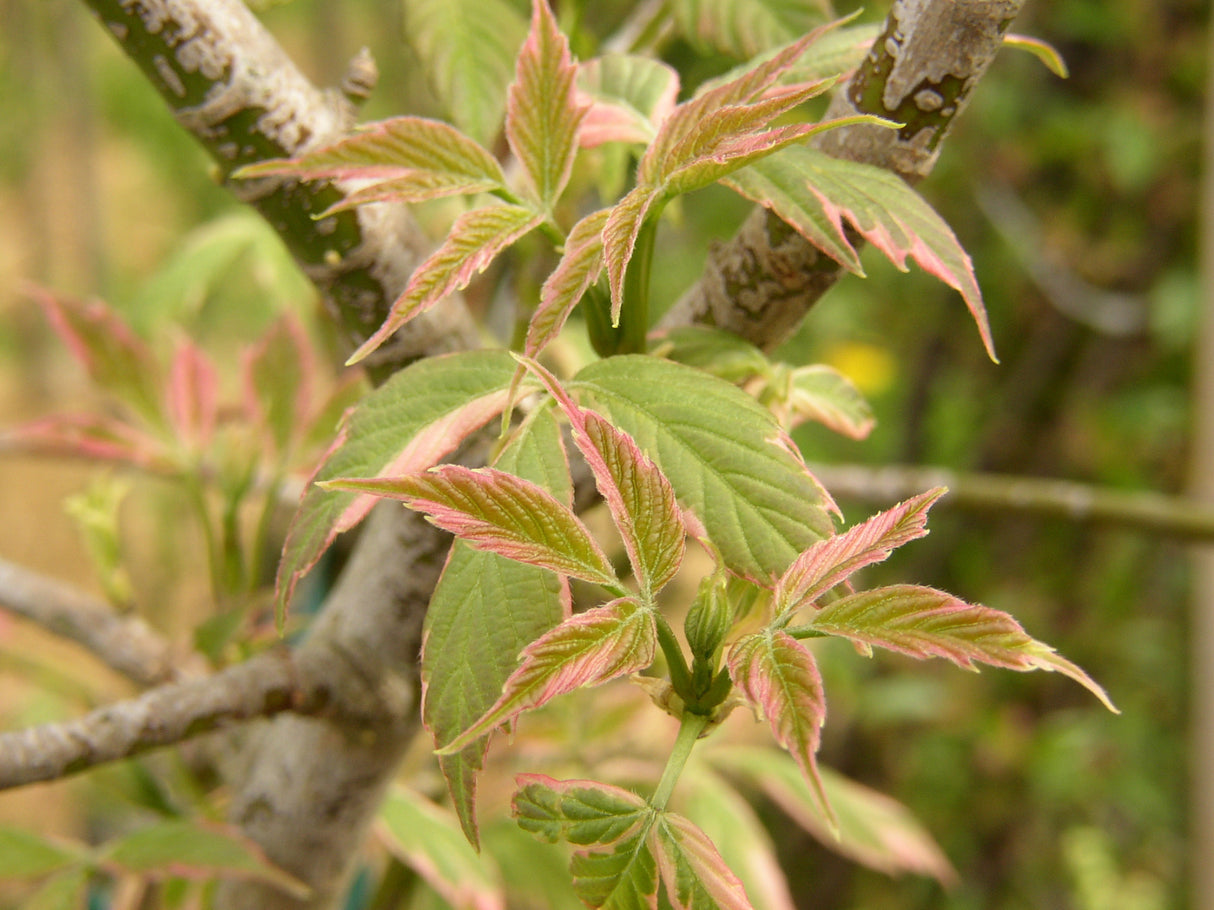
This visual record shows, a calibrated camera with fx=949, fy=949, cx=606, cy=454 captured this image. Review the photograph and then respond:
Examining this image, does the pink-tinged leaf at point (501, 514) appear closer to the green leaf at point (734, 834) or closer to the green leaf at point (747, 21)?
the green leaf at point (747, 21)

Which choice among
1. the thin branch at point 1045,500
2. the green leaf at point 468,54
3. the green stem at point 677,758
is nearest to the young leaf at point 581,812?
the green stem at point 677,758

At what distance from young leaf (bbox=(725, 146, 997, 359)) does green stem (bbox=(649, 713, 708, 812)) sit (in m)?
0.12

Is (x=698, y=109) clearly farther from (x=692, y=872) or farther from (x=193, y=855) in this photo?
(x=193, y=855)

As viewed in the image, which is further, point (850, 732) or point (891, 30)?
point (850, 732)

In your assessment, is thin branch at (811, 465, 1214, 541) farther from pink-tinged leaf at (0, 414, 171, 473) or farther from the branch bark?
pink-tinged leaf at (0, 414, 171, 473)

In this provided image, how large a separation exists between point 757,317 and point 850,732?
4.06 ft

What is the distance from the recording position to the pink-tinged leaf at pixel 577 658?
7.4 inches

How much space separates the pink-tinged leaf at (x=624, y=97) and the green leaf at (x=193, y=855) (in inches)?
11.4

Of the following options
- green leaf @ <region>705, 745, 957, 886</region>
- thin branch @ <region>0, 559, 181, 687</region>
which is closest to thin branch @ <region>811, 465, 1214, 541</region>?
green leaf @ <region>705, 745, 957, 886</region>

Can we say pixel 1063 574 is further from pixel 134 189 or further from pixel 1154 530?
pixel 134 189

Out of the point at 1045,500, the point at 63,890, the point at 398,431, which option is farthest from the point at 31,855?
the point at 1045,500

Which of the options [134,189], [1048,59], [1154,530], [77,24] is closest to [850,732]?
[1154,530]

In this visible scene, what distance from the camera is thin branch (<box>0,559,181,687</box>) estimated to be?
0.50 m

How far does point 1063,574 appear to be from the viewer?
1.45m
